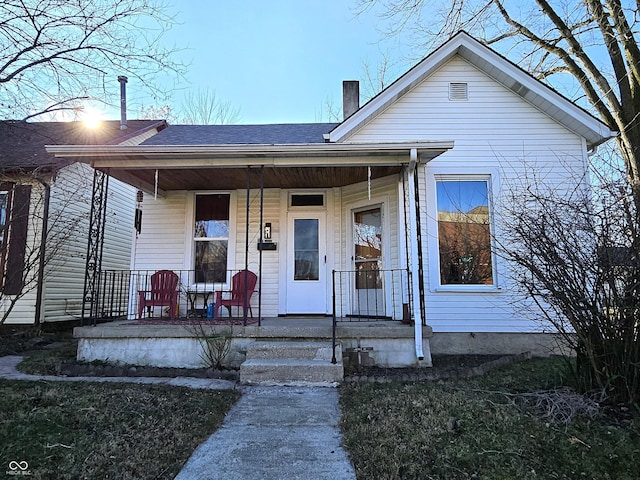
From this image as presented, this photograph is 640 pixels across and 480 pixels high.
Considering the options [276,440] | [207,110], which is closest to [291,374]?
[276,440]

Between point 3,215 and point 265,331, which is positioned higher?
point 3,215

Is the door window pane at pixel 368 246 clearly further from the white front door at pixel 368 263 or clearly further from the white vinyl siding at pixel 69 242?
the white vinyl siding at pixel 69 242

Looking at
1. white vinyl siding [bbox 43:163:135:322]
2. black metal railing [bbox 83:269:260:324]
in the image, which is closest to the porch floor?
black metal railing [bbox 83:269:260:324]

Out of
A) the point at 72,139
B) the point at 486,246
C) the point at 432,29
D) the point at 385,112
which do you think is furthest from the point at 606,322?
the point at 72,139

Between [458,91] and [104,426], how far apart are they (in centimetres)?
696

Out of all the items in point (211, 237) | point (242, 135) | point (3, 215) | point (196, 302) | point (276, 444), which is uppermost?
point (242, 135)

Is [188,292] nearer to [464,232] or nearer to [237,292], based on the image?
[237,292]

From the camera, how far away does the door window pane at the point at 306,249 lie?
713cm

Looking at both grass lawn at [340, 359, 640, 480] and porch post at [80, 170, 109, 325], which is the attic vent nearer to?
grass lawn at [340, 359, 640, 480]

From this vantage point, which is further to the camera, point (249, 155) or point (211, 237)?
point (211, 237)

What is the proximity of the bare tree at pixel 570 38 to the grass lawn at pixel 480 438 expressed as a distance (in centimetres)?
603

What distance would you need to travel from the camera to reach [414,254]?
5.36 meters

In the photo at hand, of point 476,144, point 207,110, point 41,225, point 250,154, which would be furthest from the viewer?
point 207,110

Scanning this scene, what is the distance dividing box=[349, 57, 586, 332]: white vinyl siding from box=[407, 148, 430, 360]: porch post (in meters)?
0.78
